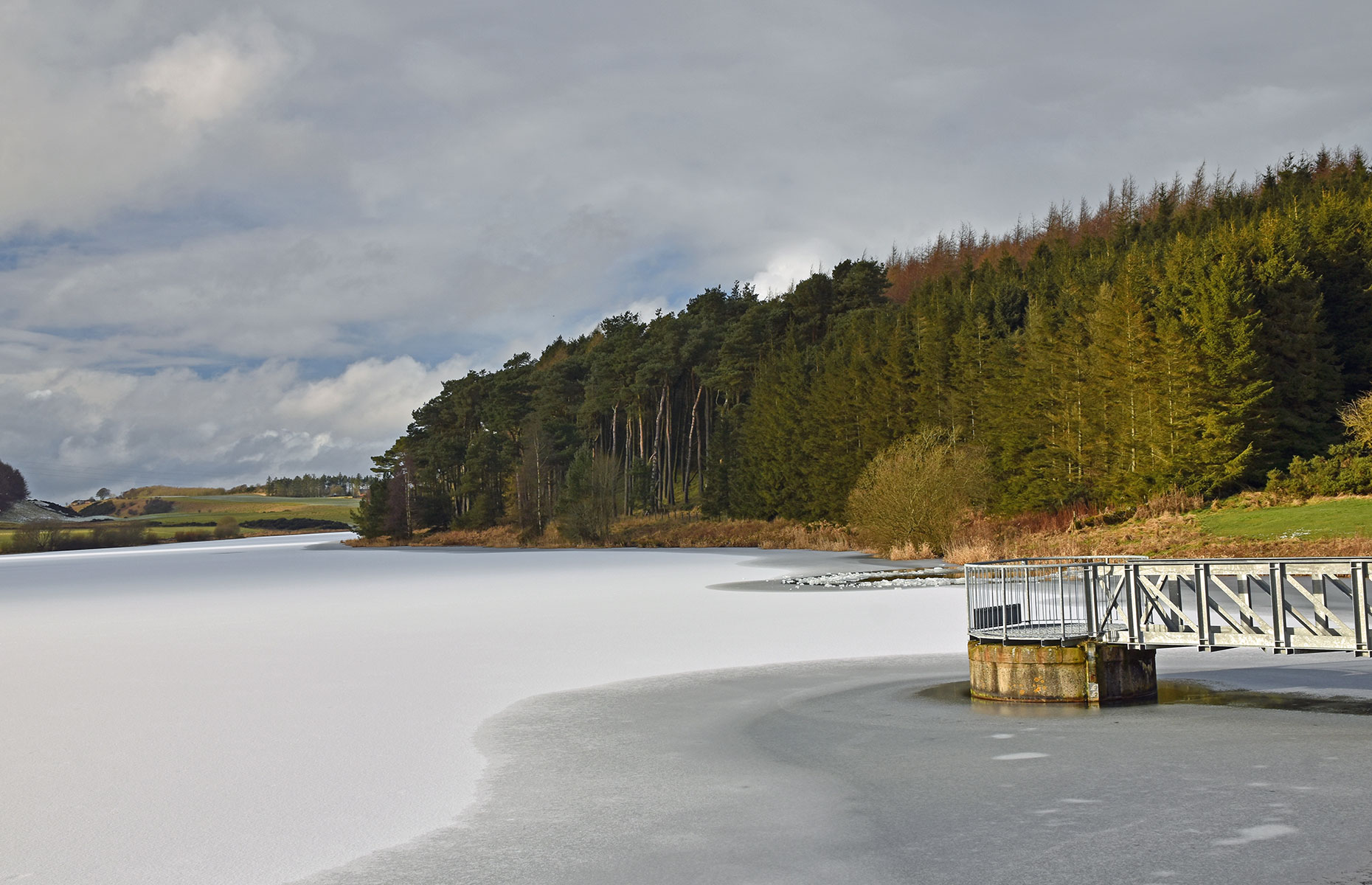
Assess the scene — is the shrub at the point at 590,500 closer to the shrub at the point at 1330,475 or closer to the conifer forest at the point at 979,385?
the conifer forest at the point at 979,385

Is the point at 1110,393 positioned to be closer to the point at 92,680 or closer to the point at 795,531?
the point at 795,531

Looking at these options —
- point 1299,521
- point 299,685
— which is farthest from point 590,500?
point 299,685

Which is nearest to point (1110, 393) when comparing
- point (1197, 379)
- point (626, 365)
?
point (1197, 379)

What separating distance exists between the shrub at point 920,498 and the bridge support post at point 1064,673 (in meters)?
33.8

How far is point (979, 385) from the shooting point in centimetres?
6819

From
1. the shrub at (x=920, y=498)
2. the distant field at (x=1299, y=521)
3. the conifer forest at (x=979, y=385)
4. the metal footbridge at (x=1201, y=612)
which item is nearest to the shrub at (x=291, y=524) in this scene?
the conifer forest at (x=979, y=385)

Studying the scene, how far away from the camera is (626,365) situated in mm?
102688

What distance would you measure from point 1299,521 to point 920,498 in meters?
14.8

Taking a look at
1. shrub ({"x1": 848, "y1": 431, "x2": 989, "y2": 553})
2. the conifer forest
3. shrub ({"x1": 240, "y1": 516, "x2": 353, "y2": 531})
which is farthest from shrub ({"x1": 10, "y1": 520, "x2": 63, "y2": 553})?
shrub ({"x1": 848, "y1": 431, "x2": 989, "y2": 553})

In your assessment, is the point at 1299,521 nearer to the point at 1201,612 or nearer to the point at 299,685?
the point at 1201,612

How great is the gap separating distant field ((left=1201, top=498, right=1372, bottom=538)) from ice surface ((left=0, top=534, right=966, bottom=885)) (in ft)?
51.0

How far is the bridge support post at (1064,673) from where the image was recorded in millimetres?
13359

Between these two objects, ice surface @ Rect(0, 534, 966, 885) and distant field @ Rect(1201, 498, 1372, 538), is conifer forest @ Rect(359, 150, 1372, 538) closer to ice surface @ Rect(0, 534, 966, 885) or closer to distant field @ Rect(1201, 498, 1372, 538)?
distant field @ Rect(1201, 498, 1372, 538)

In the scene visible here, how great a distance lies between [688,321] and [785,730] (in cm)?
9330
